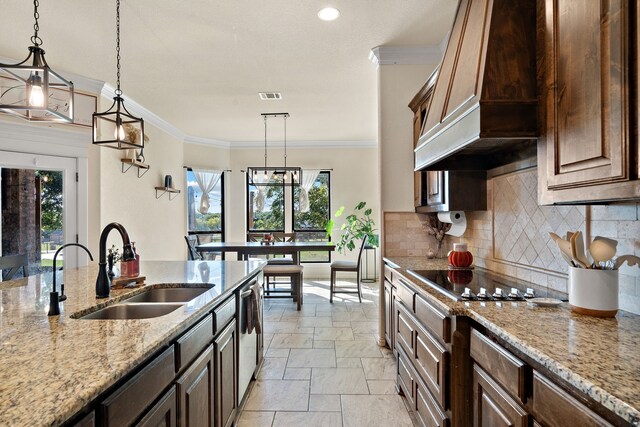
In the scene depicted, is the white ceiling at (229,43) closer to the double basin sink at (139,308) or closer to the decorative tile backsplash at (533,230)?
the decorative tile backsplash at (533,230)

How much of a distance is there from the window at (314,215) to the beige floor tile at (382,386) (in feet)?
14.5

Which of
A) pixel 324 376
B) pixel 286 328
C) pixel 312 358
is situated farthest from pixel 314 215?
pixel 324 376

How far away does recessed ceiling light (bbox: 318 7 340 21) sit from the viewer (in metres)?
2.60

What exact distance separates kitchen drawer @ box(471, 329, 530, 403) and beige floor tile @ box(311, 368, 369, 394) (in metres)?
1.48

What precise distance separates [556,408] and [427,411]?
1066 mm

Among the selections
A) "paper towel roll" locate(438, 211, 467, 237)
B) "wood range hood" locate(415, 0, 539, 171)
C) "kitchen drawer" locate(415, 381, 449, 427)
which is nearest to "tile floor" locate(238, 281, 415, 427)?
"kitchen drawer" locate(415, 381, 449, 427)

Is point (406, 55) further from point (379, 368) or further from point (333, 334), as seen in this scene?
point (333, 334)

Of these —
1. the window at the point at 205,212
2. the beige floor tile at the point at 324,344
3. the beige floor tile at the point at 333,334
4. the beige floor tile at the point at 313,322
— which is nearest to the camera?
the beige floor tile at the point at 324,344

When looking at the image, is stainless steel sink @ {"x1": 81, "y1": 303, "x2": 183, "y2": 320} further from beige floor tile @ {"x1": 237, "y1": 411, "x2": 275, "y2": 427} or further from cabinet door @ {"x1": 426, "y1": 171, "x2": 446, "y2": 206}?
cabinet door @ {"x1": 426, "y1": 171, "x2": 446, "y2": 206}

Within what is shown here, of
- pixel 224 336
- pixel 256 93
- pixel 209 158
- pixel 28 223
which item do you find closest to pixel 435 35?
pixel 256 93

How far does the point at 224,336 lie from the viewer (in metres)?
1.89

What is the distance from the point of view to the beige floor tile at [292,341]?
139 inches

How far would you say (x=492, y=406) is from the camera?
125 centimetres

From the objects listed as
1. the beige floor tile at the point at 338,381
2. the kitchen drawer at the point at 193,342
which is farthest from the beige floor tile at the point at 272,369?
the kitchen drawer at the point at 193,342
